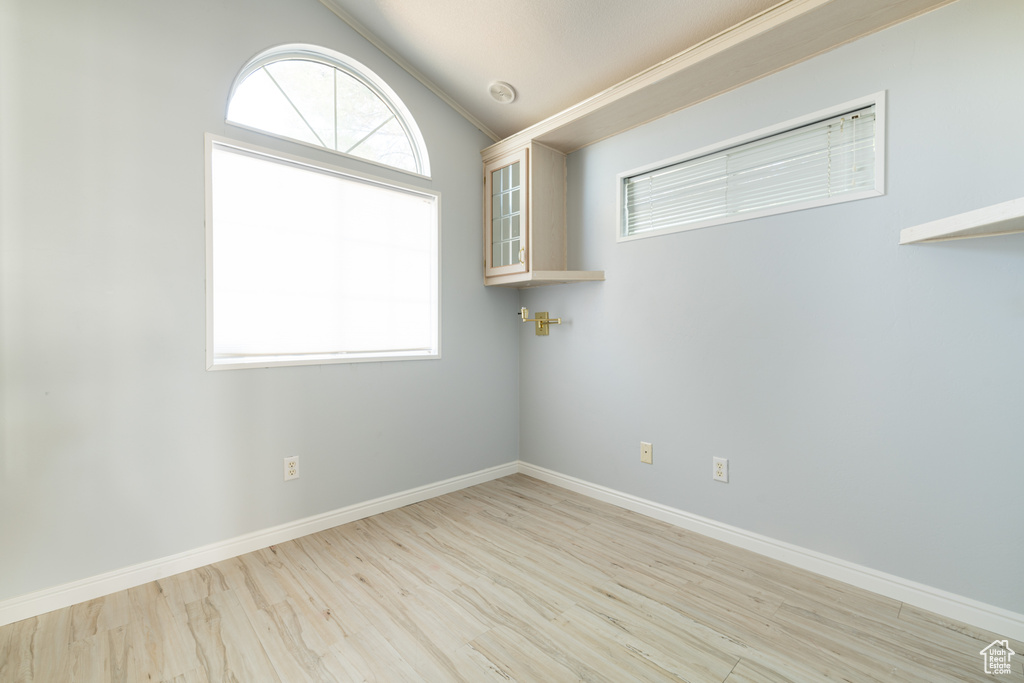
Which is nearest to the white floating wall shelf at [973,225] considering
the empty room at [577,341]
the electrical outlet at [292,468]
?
the empty room at [577,341]

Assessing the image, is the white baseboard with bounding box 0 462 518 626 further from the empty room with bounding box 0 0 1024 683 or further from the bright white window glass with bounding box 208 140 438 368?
the bright white window glass with bounding box 208 140 438 368

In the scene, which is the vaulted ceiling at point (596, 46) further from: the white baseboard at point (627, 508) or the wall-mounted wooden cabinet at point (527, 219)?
the white baseboard at point (627, 508)

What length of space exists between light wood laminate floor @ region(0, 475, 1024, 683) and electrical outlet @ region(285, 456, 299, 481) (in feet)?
1.13

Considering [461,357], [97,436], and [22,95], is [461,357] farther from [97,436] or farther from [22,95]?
[22,95]

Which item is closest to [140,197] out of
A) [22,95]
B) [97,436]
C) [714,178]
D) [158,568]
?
[22,95]

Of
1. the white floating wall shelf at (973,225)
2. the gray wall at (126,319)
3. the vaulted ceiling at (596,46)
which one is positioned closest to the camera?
the white floating wall shelf at (973,225)

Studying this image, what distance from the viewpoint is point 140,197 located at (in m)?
1.99

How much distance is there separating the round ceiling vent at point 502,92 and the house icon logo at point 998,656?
3.31 metres

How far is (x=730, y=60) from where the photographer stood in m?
2.07

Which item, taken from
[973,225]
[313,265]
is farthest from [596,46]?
[313,265]

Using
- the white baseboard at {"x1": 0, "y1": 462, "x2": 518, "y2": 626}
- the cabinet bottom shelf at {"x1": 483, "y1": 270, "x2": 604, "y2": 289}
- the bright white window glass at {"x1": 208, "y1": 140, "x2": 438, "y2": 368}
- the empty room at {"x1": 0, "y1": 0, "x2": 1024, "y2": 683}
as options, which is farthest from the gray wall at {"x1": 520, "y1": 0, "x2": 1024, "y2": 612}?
the white baseboard at {"x1": 0, "y1": 462, "x2": 518, "y2": 626}

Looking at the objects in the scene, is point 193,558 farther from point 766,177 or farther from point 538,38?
point 766,177

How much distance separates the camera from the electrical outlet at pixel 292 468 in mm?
2422

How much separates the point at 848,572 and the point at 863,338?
3.29ft
